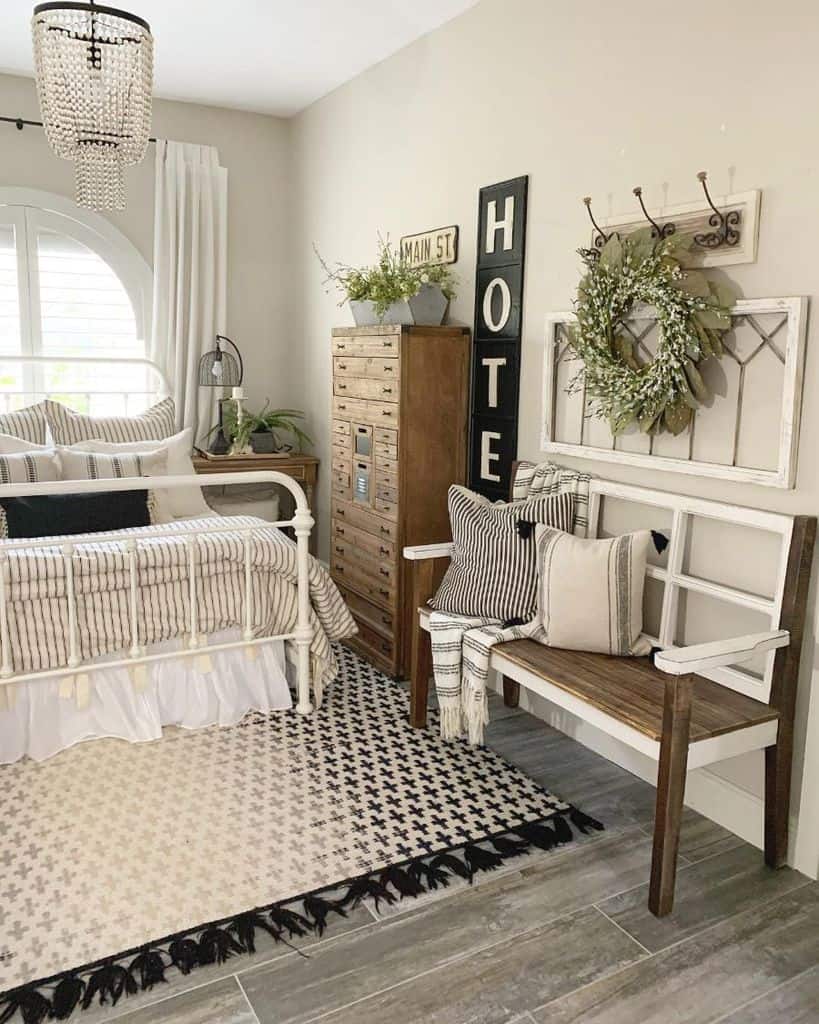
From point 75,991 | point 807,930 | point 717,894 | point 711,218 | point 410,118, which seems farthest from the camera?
point 410,118

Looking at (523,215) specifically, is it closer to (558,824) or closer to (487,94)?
(487,94)

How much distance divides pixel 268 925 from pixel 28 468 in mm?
2179

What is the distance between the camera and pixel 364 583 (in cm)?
374

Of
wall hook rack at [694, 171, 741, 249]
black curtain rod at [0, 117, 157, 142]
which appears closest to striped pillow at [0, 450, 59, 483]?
black curtain rod at [0, 117, 157, 142]

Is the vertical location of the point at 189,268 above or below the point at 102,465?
above

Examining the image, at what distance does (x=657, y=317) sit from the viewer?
97.2 inches

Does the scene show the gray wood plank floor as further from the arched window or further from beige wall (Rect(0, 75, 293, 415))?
beige wall (Rect(0, 75, 293, 415))

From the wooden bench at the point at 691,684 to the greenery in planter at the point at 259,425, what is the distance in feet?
A: 8.27

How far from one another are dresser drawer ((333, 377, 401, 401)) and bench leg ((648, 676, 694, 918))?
1763mm

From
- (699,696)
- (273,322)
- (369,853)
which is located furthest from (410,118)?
(369,853)

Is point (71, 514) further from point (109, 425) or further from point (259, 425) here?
point (259, 425)

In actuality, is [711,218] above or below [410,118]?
below

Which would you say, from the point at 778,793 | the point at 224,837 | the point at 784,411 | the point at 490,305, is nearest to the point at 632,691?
the point at 778,793

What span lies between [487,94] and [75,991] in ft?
10.5
